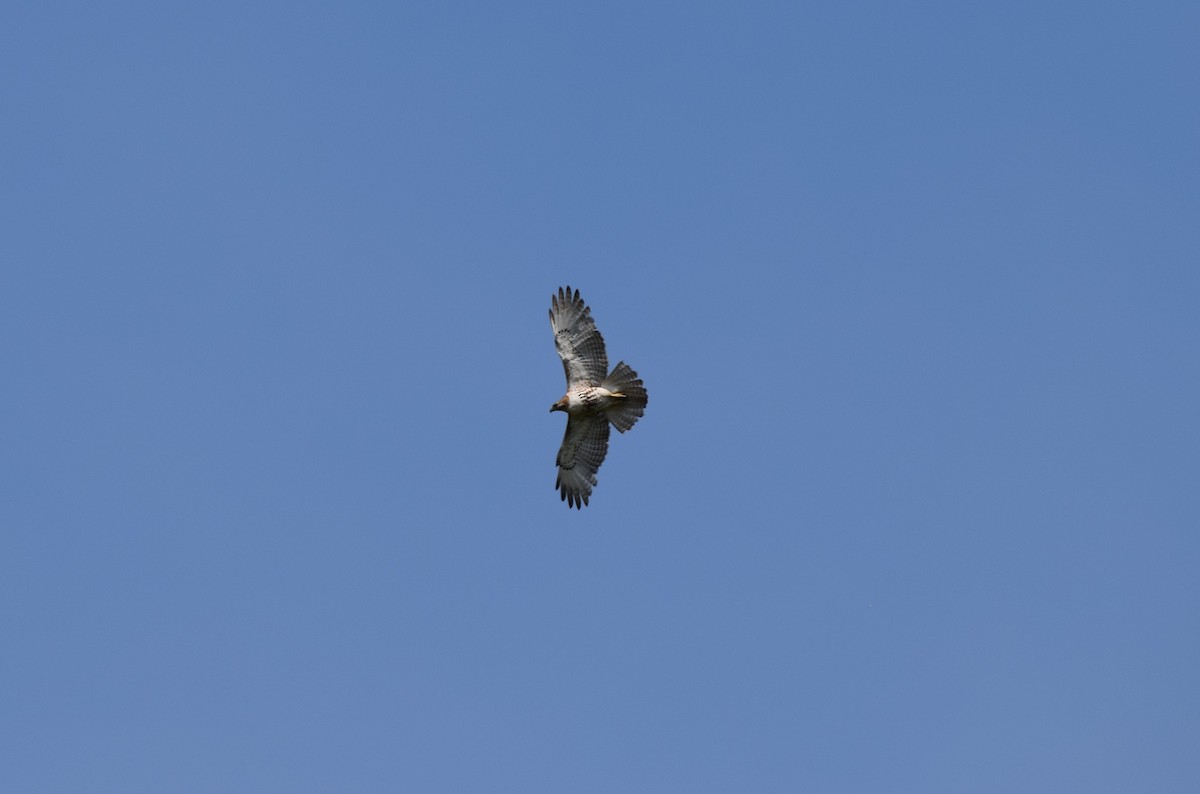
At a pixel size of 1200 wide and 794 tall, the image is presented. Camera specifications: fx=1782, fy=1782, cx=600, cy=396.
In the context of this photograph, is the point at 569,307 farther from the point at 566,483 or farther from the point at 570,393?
the point at 566,483

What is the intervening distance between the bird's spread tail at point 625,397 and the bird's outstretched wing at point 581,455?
0.43 m

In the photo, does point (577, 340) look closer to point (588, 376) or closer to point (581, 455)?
point (588, 376)

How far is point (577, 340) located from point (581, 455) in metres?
3.00

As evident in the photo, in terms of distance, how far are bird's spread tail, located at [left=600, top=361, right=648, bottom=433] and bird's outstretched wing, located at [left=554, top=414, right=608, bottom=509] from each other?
0.43 m

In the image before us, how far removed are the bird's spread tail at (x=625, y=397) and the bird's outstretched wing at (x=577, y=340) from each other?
0.29 meters

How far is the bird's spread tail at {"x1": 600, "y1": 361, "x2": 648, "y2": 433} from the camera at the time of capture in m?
38.4

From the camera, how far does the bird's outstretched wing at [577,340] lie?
126 feet

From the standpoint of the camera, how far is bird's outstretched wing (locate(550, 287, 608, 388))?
126 ft

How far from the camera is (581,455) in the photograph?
4022cm

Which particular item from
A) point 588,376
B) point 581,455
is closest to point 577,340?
point 588,376

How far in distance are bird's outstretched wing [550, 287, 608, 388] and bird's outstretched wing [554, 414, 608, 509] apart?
1072 mm

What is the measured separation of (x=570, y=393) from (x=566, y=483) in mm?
2893

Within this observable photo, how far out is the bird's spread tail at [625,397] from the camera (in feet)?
126

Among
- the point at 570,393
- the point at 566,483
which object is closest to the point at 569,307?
the point at 570,393
